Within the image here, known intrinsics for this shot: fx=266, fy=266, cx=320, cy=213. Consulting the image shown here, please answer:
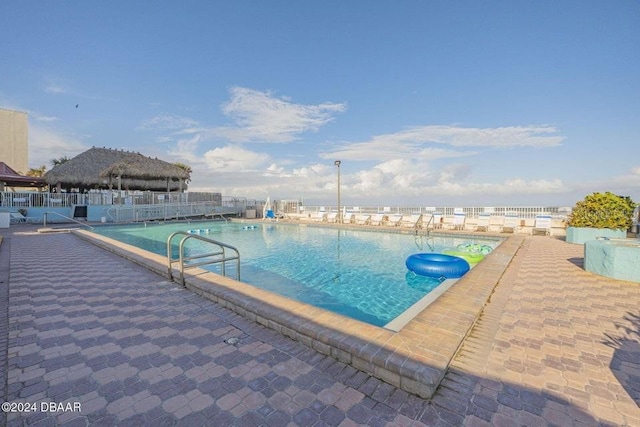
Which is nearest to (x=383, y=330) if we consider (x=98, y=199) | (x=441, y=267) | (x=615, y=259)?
(x=441, y=267)

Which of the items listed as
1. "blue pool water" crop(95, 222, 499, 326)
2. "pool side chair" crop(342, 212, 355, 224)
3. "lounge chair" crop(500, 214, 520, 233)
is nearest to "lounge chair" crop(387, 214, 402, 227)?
"pool side chair" crop(342, 212, 355, 224)

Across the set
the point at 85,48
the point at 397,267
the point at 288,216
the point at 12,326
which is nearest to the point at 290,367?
the point at 12,326

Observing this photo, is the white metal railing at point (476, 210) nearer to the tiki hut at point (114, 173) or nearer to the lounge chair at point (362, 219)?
the lounge chair at point (362, 219)

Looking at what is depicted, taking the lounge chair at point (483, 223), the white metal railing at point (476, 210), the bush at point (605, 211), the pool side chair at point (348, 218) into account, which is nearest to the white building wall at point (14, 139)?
the pool side chair at point (348, 218)

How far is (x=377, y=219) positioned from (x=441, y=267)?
1076cm

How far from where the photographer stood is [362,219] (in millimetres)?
17078

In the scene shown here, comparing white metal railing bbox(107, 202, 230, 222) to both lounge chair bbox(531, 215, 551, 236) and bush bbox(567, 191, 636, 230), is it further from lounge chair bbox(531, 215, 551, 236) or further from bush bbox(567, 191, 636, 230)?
bush bbox(567, 191, 636, 230)

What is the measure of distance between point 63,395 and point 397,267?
267 inches

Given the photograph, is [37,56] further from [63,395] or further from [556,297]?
[556,297]

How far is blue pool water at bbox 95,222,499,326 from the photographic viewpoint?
17.2ft

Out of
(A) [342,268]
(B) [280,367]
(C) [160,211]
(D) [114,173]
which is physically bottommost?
(A) [342,268]

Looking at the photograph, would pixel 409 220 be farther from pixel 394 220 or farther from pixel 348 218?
pixel 348 218

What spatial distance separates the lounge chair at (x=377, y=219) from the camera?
16.3 m

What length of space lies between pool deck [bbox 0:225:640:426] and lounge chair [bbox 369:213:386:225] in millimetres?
12361
